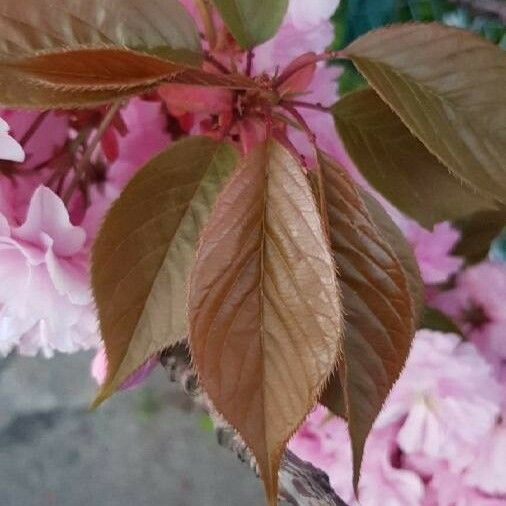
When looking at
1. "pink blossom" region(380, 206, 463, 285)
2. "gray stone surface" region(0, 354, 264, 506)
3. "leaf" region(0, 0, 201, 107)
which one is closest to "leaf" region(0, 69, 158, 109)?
"leaf" region(0, 0, 201, 107)

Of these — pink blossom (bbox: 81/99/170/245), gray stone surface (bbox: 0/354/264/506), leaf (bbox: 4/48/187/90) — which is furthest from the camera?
gray stone surface (bbox: 0/354/264/506)

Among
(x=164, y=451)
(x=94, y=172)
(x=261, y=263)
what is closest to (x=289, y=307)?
(x=261, y=263)

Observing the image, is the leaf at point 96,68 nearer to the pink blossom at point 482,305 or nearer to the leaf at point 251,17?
the leaf at point 251,17

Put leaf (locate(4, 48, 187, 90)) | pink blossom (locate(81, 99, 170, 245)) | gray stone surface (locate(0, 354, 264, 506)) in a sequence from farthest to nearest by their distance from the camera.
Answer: gray stone surface (locate(0, 354, 264, 506)), pink blossom (locate(81, 99, 170, 245)), leaf (locate(4, 48, 187, 90))

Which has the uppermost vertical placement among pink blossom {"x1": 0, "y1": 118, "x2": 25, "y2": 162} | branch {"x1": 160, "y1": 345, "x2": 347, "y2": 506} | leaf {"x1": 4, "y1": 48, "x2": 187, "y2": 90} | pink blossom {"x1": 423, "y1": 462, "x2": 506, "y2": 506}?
leaf {"x1": 4, "y1": 48, "x2": 187, "y2": 90}

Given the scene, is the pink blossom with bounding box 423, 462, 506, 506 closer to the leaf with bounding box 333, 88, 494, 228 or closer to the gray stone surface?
the leaf with bounding box 333, 88, 494, 228

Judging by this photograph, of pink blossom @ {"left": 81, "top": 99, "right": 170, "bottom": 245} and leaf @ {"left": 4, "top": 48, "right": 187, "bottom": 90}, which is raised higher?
leaf @ {"left": 4, "top": 48, "right": 187, "bottom": 90}

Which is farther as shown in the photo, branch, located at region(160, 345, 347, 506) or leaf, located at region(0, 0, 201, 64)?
branch, located at region(160, 345, 347, 506)
